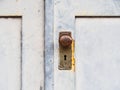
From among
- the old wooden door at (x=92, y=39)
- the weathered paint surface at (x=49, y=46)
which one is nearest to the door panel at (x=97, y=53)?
the old wooden door at (x=92, y=39)

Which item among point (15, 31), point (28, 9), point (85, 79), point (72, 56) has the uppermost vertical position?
point (28, 9)

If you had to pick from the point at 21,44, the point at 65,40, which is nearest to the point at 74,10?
the point at 65,40

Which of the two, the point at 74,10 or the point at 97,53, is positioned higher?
the point at 74,10

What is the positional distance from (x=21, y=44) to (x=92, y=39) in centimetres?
38

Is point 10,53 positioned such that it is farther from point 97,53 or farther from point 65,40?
point 97,53

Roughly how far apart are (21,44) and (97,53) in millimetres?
408

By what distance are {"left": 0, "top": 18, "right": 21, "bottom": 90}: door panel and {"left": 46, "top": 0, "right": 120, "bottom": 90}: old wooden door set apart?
202 mm

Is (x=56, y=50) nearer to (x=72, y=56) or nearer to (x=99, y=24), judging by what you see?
(x=72, y=56)

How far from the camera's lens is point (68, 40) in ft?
5.48

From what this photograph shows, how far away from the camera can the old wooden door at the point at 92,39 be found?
171cm

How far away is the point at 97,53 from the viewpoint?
1722 mm

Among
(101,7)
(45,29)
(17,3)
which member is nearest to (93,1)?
(101,7)

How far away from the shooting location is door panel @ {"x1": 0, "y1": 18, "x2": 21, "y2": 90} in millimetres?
1735

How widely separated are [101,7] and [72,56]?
303 mm
